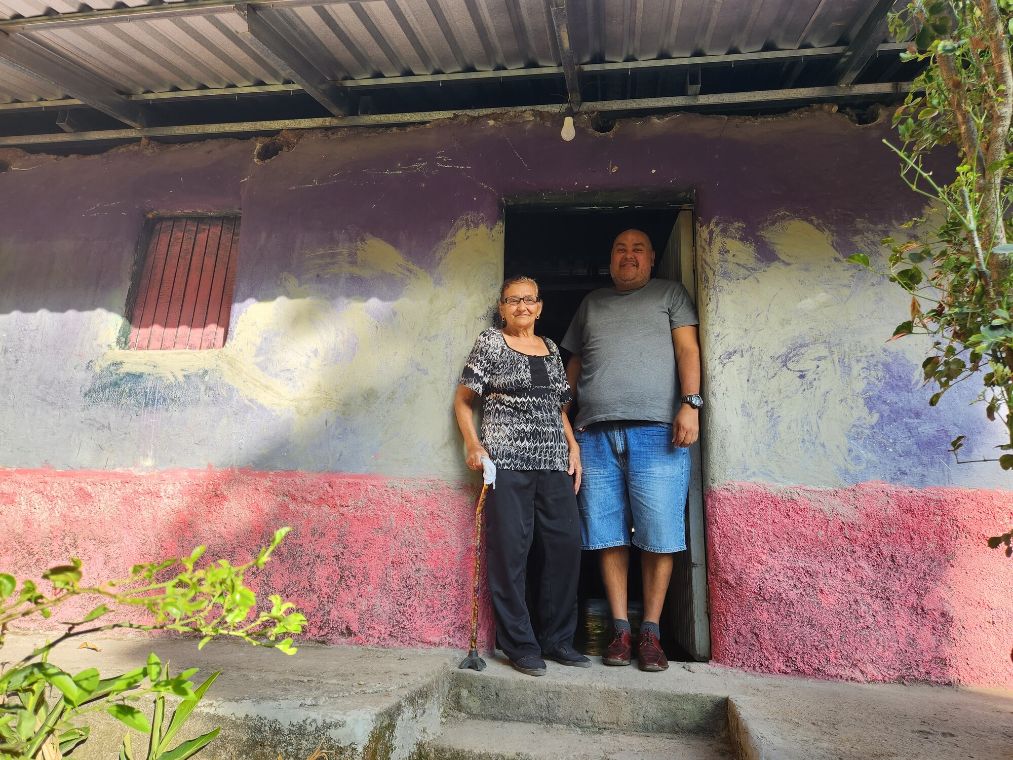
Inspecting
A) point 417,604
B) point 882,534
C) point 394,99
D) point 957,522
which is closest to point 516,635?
point 417,604

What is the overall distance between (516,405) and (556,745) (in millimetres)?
1464

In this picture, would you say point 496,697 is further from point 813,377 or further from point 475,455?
point 813,377

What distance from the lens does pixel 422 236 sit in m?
3.73

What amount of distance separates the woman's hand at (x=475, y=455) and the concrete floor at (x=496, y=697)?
885mm

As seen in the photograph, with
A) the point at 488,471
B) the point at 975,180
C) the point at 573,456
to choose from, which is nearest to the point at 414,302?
the point at 488,471

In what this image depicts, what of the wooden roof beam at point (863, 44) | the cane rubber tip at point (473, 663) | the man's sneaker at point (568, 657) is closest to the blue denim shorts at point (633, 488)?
the man's sneaker at point (568, 657)

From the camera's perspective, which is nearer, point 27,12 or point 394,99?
point 27,12

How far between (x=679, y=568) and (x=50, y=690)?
2.81 metres

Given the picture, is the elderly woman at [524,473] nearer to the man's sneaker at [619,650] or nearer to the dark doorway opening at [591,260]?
the man's sneaker at [619,650]

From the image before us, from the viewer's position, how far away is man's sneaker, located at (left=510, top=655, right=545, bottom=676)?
3.02 meters

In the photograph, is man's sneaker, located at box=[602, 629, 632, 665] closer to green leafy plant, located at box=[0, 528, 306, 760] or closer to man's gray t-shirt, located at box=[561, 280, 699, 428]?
A: man's gray t-shirt, located at box=[561, 280, 699, 428]

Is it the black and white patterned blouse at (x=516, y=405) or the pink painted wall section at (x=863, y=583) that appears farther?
the black and white patterned blouse at (x=516, y=405)

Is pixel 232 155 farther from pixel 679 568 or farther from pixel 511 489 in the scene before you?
pixel 679 568

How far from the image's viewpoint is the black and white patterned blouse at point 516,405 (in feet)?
10.8
